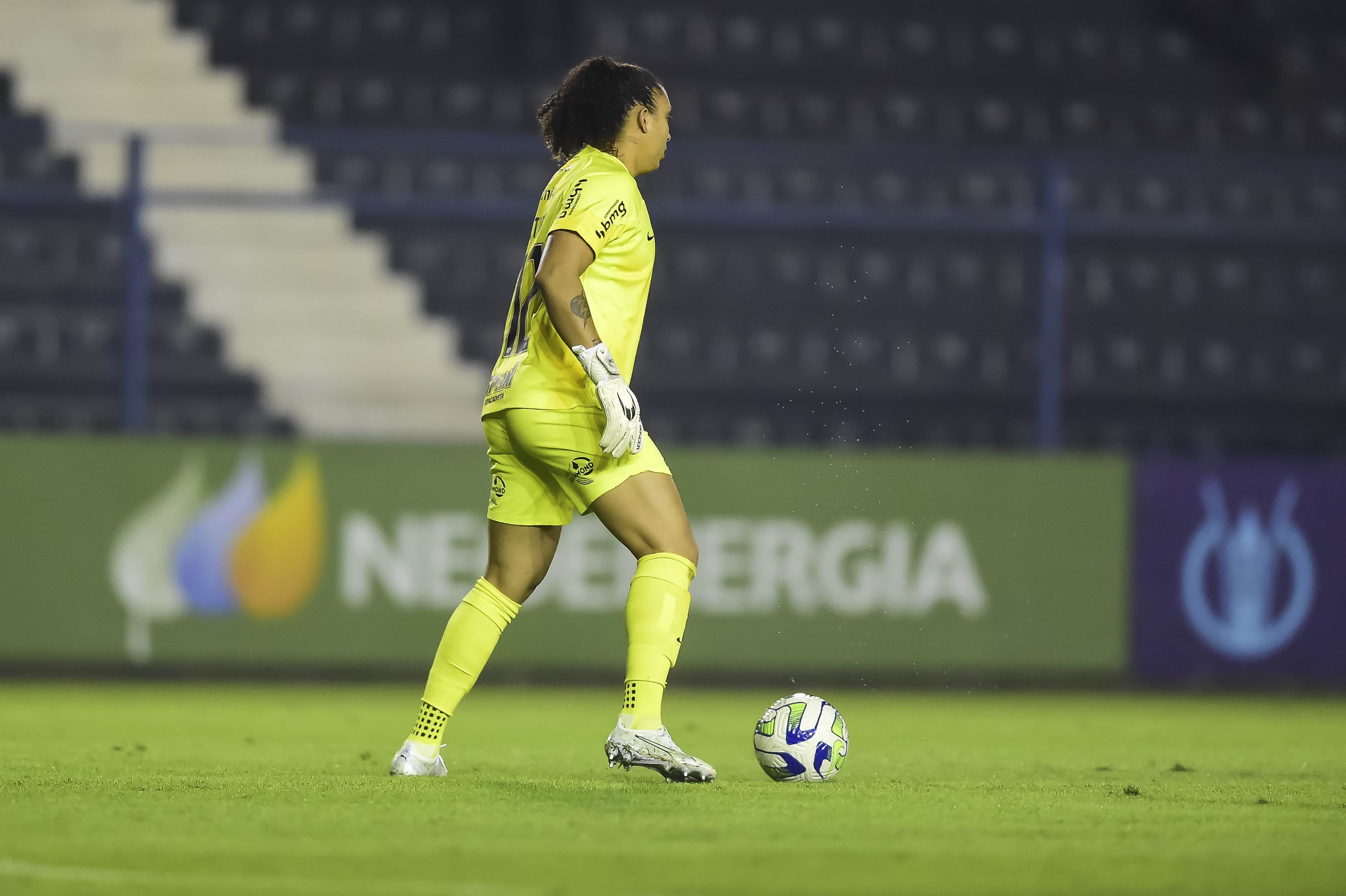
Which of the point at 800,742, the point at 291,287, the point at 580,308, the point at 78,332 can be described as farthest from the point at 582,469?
the point at 291,287

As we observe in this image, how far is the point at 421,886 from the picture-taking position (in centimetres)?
375

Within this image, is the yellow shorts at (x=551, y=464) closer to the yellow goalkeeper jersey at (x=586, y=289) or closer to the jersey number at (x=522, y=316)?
the yellow goalkeeper jersey at (x=586, y=289)

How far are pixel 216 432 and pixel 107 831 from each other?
25.3 feet

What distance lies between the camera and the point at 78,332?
1185cm

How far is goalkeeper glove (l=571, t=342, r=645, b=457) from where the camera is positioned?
208 inches

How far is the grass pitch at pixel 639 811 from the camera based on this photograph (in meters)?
3.94

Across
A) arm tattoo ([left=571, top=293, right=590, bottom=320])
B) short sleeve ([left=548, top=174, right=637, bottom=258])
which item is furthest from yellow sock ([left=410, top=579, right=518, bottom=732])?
short sleeve ([left=548, top=174, right=637, bottom=258])

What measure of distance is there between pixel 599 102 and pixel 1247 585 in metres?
6.19

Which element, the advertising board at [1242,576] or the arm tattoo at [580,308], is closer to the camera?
the arm tattoo at [580,308]

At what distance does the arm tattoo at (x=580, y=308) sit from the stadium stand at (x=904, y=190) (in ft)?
19.8

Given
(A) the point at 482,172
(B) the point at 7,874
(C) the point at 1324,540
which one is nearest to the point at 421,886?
(B) the point at 7,874

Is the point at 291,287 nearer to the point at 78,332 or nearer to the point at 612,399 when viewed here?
the point at 78,332

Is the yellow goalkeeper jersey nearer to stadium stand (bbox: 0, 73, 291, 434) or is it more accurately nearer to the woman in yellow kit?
the woman in yellow kit

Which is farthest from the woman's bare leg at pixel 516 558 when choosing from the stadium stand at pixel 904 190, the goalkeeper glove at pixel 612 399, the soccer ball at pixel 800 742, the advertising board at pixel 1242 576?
the stadium stand at pixel 904 190
